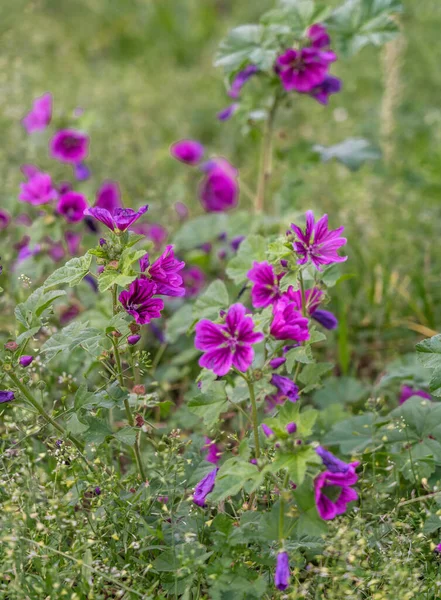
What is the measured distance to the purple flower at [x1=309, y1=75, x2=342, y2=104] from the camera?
96.0 inches

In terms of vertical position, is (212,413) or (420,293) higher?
(212,413)

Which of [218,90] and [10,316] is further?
[218,90]

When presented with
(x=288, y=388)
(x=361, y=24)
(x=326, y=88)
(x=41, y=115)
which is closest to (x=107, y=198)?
(x=41, y=115)

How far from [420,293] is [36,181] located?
4.54 ft

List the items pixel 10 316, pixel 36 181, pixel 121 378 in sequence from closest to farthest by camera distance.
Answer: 1. pixel 121 378
2. pixel 36 181
3. pixel 10 316

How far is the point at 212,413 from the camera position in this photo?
155cm

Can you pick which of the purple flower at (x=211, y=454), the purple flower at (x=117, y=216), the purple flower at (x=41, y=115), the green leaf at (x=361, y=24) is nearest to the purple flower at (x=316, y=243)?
the purple flower at (x=117, y=216)

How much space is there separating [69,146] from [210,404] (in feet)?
5.42

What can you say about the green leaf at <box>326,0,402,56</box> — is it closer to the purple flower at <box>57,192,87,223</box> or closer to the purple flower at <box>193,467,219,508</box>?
the purple flower at <box>57,192,87,223</box>

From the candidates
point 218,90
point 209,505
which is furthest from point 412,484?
point 218,90

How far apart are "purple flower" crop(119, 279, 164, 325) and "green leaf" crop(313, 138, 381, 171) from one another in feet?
4.11

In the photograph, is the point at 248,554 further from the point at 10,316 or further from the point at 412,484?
the point at 10,316

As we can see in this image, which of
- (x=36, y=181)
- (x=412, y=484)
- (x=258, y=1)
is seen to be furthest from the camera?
(x=258, y=1)

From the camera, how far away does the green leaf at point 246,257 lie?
6.04ft
